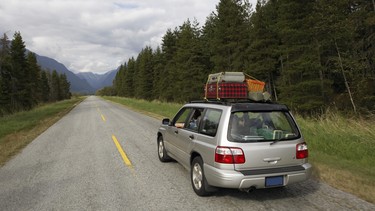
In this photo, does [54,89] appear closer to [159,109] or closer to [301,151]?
[159,109]

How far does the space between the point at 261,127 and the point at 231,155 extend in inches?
33.1

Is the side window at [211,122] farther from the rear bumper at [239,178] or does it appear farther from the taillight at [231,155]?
the rear bumper at [239,178]

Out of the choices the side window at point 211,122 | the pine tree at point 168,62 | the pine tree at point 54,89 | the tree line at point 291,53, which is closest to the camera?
the side window at point 211,122

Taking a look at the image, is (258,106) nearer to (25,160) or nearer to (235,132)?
(235,132)

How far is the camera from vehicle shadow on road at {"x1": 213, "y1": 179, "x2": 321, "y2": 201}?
5.09 m

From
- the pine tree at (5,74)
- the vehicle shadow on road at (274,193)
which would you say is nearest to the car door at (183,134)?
the vehicle shadow on road at (274,193)

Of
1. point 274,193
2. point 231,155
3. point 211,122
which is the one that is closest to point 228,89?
point 211,122

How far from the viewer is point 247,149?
4594 millimetres

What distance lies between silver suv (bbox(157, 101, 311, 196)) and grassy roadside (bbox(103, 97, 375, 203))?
132 cm

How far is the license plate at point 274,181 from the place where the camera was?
4.59 meters

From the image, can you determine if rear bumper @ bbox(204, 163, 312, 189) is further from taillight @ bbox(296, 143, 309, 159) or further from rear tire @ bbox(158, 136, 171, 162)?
rear tire @ bbox(158, 136, 171, 162)

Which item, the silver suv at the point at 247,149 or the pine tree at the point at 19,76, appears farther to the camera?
the pine tree at the point at 19,76

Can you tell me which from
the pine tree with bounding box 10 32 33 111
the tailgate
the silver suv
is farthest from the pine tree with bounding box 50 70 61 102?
the tailgate

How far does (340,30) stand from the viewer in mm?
20562
